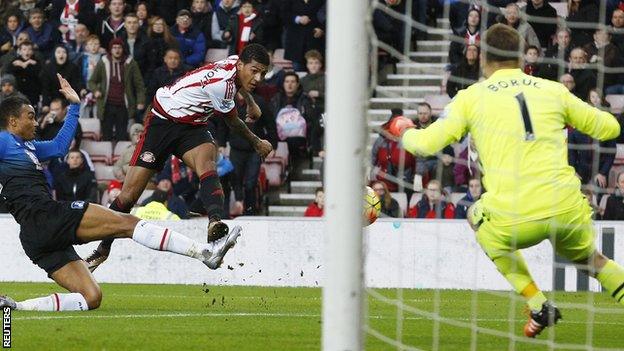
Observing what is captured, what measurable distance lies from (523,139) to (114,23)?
14.2 meters

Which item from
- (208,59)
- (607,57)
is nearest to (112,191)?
(208,59)

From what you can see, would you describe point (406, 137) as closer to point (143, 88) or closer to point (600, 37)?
point (600, 37)

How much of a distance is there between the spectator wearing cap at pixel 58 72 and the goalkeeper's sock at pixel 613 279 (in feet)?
43.9

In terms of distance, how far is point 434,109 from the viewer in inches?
676

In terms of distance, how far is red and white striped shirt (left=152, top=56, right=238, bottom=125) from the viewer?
12633 mm

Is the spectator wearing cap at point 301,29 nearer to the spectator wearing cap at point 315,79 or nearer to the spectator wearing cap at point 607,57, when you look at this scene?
the spectator wearing cap at point 315,79

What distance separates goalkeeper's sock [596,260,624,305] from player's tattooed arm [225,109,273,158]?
4.32 m

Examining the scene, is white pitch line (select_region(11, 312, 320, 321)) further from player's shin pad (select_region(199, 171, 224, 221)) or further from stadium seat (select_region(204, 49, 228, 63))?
stadium seat (select_region(204, 49, 228, 63))

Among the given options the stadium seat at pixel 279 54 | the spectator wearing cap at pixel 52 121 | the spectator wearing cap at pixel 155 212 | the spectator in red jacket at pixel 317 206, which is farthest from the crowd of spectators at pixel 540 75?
the spectator wearing cap at pixel 52 121

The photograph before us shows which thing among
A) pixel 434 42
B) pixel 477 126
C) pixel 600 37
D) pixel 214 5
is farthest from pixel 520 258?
pixel 214 5

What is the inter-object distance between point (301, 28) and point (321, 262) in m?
5.09

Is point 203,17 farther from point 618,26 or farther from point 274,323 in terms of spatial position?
point 274,323

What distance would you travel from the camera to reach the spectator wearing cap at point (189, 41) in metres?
21.5

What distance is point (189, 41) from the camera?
21.5m
